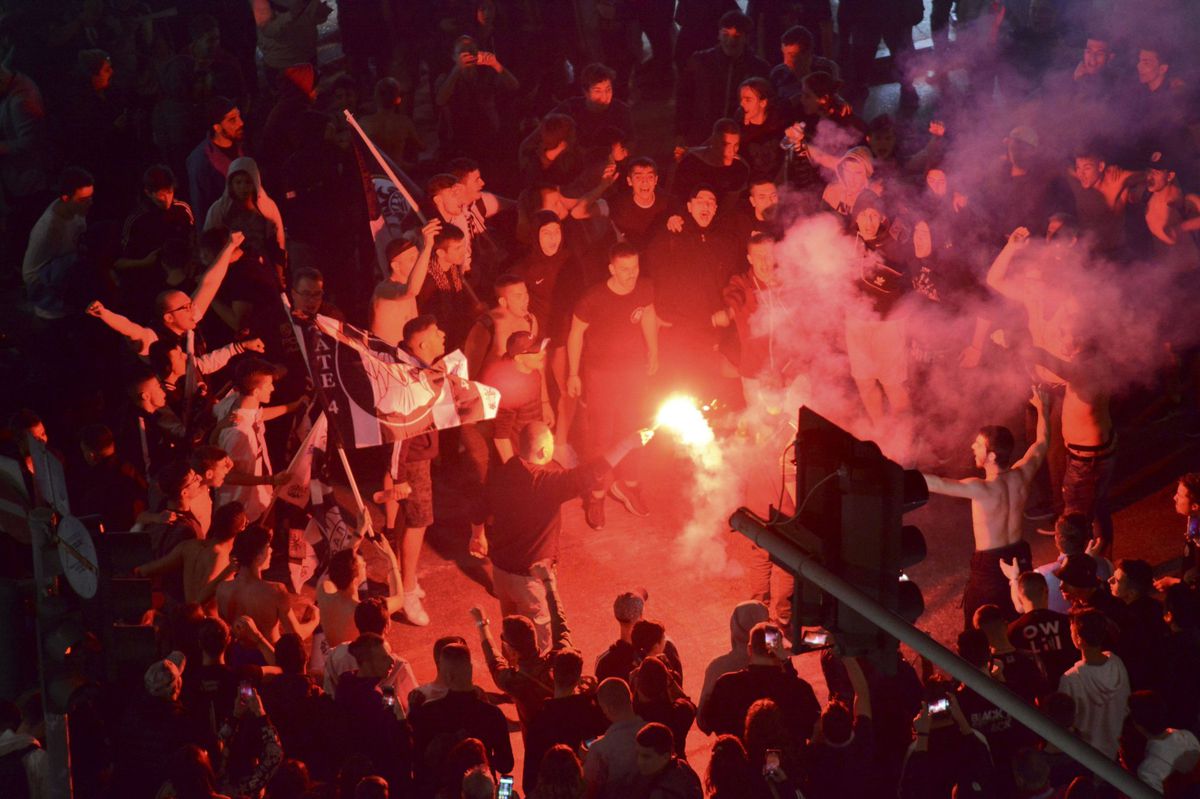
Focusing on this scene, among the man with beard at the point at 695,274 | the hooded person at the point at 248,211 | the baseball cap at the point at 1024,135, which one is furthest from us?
the baseball cap at the point at 1024,135

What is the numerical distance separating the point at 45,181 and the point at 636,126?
5969 mm

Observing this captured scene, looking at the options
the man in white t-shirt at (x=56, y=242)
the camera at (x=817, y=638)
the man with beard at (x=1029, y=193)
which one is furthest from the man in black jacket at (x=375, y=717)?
the man with beard at (x=1029, y=193)

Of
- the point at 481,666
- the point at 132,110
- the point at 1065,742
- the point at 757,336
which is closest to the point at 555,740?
the point at 481,666

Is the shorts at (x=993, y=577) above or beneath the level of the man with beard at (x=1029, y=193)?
beneath

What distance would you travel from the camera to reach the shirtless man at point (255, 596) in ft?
26.3

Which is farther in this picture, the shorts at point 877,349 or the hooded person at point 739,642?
the shorts at point 877,349

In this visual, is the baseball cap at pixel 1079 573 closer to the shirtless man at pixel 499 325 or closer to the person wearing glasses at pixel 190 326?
the shirtless man at pixel 499 325

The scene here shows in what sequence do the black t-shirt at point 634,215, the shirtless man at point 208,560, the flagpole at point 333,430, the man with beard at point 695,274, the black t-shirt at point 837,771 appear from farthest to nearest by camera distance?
the black t-shirt at point 634,215
the man with beard at point 695,274
the flagpole at point 333,430
the shirtless man at point 208,560
the black t-shirt at point 837,771

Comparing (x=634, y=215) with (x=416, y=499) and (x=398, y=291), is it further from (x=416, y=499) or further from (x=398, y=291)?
(x=416, y=499)

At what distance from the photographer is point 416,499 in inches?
380

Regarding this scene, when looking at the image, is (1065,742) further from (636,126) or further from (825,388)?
(636,126)

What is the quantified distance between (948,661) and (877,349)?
7.09m

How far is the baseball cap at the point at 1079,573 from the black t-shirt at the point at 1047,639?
1.46 ft

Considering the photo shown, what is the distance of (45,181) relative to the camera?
12.6 m
